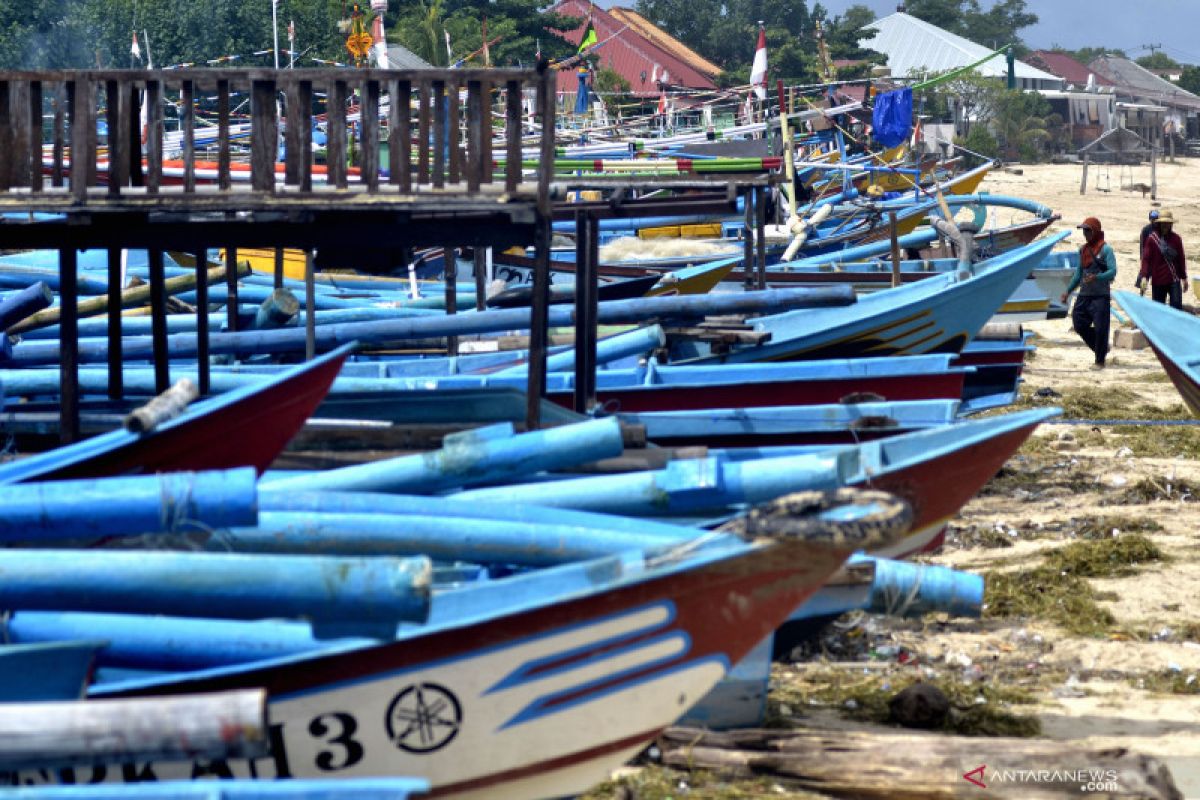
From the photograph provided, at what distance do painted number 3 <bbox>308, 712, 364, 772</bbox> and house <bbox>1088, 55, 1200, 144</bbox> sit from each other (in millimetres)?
61716

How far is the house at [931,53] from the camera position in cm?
7831

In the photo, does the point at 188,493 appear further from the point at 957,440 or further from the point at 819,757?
the point at 957,440

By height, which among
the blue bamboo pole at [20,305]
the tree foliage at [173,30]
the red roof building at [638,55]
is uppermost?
the red roof building at [638,55]

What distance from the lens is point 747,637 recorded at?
16.4 feet

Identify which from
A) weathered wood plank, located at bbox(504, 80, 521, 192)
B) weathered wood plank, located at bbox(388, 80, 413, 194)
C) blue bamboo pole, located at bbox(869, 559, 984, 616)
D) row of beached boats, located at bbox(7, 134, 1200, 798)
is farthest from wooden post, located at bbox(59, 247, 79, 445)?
blue bamboo pole, located at bbox(869, 559, 984, 616)

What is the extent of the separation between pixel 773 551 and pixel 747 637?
0.48 meters

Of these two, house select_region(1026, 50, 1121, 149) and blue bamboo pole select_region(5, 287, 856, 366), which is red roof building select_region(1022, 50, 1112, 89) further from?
blue bamboo pole select_region(5, 287, 856, 366)

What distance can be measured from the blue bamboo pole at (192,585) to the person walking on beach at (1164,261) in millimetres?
14780

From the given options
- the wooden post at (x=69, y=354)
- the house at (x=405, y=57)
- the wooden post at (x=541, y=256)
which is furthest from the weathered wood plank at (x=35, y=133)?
the house at (x=405, y=57)

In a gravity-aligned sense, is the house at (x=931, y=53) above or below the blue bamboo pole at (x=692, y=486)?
above

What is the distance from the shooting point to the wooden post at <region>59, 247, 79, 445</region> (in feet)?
23.5

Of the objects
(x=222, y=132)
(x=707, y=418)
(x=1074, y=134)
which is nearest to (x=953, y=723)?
(x=707, y=418)

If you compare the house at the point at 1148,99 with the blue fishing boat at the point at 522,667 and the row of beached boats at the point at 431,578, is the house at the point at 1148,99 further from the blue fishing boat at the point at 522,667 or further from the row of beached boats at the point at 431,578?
the blue fishing boat at the point at 522,667

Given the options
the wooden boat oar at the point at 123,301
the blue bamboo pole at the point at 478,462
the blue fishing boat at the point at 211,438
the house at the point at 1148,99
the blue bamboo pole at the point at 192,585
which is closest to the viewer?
the blue bamboo pole at the point at 192,585
